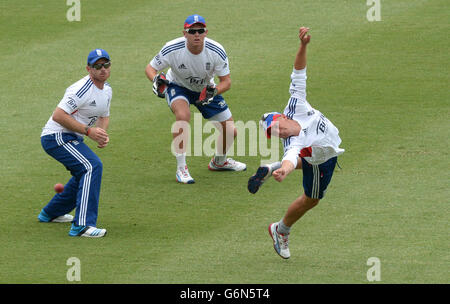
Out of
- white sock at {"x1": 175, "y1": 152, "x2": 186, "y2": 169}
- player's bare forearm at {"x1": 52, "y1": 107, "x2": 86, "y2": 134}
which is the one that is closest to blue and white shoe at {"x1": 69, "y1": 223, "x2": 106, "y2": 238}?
player's bare forearm at {"x1": 52, "y1": 107, "x2": 86, "y2": 134}

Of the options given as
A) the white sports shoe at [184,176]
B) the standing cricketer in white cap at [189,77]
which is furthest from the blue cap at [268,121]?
the white sports shoe at [184,176]

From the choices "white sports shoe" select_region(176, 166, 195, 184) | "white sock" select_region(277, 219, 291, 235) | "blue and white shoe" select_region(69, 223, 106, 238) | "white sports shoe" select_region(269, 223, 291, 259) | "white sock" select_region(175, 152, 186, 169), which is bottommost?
"white sports shoe" select_region(269, 223, 291, 259)

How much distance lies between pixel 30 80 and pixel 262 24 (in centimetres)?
511

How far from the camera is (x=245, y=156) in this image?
1377cm

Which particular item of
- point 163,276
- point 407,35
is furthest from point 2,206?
point 407,35

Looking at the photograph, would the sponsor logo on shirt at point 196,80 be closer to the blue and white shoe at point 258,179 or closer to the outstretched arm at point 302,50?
the outstretched arm at point 302,50

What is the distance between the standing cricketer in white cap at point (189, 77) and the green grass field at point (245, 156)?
86 cm

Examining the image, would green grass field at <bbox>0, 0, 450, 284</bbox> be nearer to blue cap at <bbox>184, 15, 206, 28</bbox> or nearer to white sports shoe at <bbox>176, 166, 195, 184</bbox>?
white sports shoe at <bbox>176, 166, 195, 184</bbox>

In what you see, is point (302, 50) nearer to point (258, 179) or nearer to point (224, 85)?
point (258, 179)

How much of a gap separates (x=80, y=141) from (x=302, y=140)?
309 centimetres

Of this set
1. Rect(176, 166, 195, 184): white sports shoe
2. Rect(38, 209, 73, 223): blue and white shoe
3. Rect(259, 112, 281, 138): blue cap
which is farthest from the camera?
Rect(176, 166, 195, 184): white sports shoe

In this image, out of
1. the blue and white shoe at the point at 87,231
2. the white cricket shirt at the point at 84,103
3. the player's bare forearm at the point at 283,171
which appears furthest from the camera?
the white cricket shirt at the point at 84,103

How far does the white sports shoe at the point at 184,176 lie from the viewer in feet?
40.8

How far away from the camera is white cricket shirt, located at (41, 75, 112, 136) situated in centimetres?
1033
